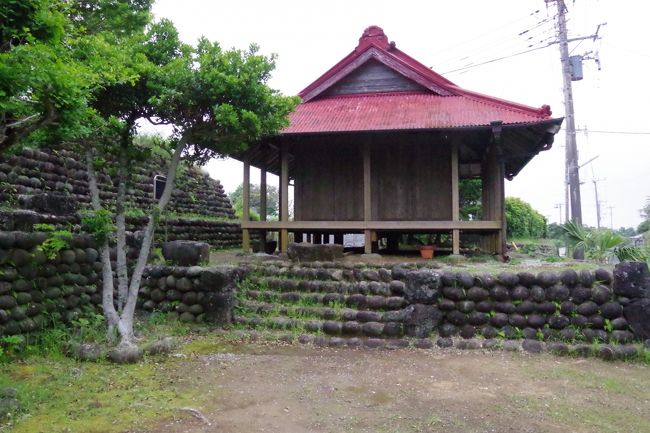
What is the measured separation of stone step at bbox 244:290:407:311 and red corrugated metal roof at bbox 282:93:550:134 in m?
4.22

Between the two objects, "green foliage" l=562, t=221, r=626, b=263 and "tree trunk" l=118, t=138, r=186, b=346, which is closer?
"tree trunk" l=118, t=138, r=186, b=346

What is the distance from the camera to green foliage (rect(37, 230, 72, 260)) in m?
6.66

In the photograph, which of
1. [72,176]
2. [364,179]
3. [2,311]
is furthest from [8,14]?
[72,176]

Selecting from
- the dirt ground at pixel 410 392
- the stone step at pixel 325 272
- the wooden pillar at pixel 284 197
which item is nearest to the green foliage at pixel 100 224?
the dirt ground at pixel 410 392

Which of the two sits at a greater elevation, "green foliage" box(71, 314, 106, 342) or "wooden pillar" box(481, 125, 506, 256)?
"wooden pillar" box(481, 125, 506, 256)

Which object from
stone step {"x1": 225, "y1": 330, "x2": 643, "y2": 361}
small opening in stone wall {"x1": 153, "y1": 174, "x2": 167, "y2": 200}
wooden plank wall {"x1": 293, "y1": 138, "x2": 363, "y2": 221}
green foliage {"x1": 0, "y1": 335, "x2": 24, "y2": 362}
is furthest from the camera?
small opening in stone wall {"x1": 153, "y1": 174, "x2": 167, "y2": 200}

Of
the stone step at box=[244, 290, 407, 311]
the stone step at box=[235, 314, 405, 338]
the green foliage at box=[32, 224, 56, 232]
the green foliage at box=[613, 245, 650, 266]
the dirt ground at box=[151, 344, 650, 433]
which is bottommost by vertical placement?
the dirt ground at box=[151, 344, 650, 433]

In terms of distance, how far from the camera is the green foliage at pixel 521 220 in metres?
32.9

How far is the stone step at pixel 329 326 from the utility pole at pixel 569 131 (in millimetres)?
12224

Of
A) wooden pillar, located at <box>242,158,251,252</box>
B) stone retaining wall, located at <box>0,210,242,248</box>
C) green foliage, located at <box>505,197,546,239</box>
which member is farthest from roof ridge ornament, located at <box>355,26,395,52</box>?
green foliage, located at <box>505,197,546,239</box>

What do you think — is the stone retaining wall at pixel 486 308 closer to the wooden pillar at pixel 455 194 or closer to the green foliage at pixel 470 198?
the wooden pillar at pixel 455 194

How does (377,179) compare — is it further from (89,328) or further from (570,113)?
(570,113)

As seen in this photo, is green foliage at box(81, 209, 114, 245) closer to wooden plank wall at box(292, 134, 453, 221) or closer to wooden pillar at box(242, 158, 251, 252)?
wooden pillar at box(242, 158, 251, 252)

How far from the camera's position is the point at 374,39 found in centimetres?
1327
